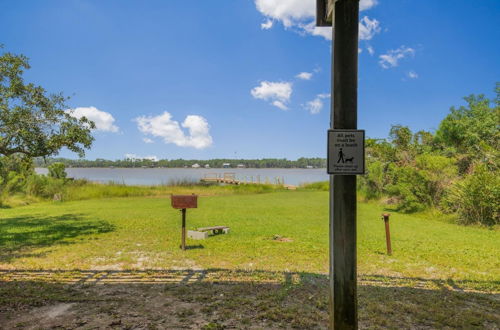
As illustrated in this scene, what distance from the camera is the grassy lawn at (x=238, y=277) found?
12.9 feet

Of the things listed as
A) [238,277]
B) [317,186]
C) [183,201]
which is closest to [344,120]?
[238,277]

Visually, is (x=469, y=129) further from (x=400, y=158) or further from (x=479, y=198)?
(x=479, y=198)

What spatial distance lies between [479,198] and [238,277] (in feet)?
30.0

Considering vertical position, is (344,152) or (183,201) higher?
(344,152)

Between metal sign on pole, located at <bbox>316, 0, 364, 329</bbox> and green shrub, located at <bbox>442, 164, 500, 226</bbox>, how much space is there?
9.98 m

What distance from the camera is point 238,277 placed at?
17.7ft

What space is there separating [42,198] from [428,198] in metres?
19.0

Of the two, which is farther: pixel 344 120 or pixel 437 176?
pixel 437 176

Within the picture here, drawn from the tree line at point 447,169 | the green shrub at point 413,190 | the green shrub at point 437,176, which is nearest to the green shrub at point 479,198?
the tree line at point 447,169

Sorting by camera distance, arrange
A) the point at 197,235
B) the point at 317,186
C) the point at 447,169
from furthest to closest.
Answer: the point at 317,186 → the point at 447,169 → the point at 197,235

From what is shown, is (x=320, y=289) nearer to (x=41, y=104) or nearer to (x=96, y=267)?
(x=96, y=267)

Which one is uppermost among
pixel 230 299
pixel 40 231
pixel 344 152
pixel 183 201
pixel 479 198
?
pixel 344 152

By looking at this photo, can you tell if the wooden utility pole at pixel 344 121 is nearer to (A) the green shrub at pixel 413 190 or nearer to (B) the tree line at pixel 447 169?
(B) the tree line at pixel 447 169

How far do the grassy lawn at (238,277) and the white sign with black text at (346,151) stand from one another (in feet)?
6.11
